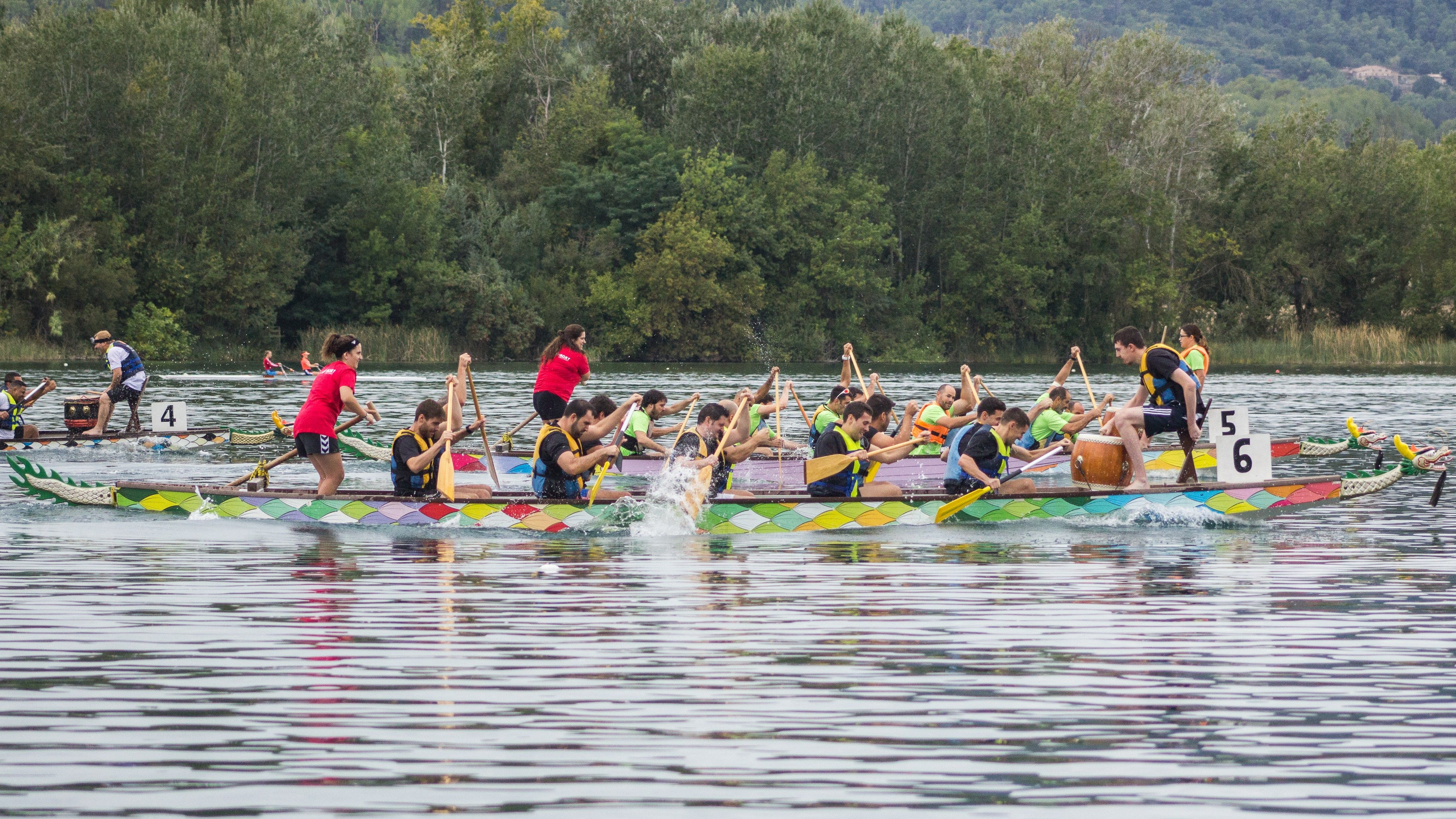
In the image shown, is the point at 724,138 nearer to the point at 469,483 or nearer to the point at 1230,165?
the point at 1230,165

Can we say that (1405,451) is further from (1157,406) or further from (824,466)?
(824,466)

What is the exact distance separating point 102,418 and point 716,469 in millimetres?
11424

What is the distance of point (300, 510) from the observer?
46.5ft

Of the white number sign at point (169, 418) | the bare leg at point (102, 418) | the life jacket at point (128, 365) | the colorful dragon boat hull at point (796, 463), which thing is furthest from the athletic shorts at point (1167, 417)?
the bare leg at point (102, 418)

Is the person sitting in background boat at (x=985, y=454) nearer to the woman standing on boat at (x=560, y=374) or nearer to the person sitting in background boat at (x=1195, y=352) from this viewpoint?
the person sitting in background boat at (x=1195, y=352)

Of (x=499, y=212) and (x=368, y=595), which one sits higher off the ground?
(x=499, y=212)

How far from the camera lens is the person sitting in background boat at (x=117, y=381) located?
2203cm

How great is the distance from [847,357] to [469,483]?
5181mm

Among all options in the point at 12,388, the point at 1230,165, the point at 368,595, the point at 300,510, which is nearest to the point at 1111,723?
the point at 368,595

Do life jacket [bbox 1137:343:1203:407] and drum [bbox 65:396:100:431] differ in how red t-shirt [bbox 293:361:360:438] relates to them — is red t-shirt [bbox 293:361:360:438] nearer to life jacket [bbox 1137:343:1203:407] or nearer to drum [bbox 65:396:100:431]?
life jacket [bbox 1137:343:1203:407]

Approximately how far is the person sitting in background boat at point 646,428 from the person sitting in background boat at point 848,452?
367 centimetres

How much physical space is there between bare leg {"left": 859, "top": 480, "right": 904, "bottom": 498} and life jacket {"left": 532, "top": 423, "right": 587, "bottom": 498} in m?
2.60

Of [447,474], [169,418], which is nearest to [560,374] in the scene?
[447,474]

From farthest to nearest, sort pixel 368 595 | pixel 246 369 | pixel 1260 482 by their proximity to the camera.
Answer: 1. pixel 246 369
2. pixel 1260 482
3. pixel 368 595
